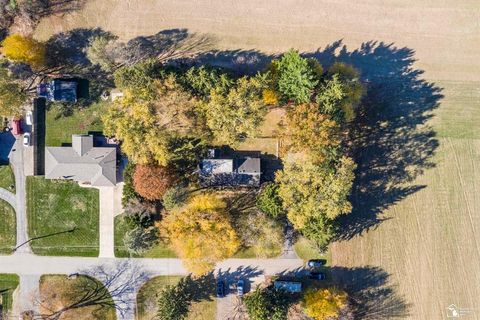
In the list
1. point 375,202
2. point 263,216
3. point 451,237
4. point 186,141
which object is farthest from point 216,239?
point 451,237

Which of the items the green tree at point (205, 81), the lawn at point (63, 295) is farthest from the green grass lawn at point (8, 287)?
the green tree at point (205, 81)

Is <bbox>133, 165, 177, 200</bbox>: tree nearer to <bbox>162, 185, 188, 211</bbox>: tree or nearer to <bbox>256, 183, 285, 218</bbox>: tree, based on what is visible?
<bbox>162, 185, 188, 211</bbox>: tree

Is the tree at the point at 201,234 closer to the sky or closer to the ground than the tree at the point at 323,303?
closer to the sky

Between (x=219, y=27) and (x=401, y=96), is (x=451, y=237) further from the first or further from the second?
(x=219, y=27)

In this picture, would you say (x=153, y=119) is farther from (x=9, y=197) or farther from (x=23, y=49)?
(x=9, y=197)

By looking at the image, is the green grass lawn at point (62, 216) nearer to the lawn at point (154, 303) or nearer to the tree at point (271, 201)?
the lawn at point (154, 303)
